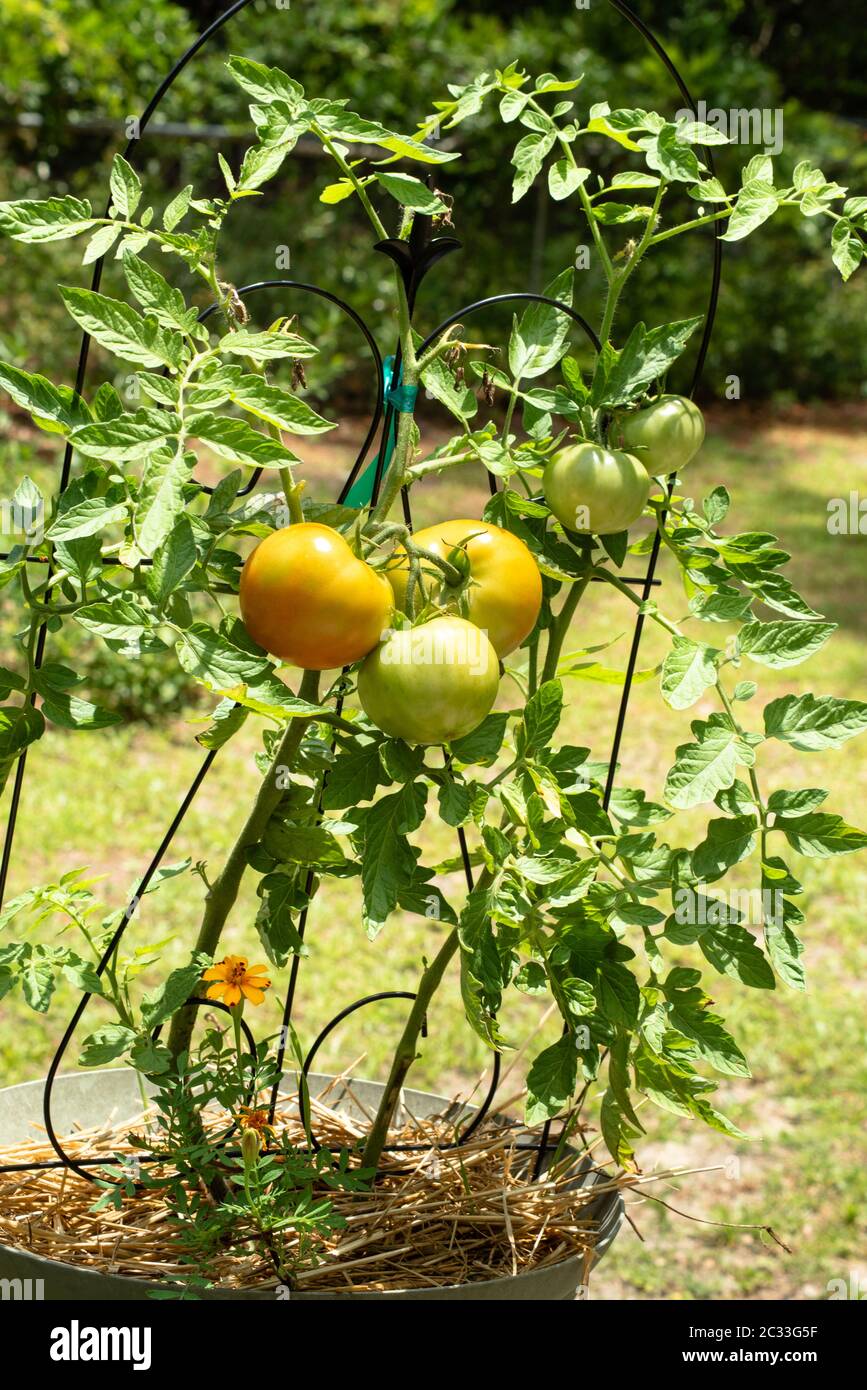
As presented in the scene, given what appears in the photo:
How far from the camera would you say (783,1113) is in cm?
235

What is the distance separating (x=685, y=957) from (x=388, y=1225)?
1.68 meters

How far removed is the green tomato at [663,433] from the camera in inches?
42.4

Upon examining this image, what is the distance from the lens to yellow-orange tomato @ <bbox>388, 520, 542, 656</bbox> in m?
1.00

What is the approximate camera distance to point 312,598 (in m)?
0.92

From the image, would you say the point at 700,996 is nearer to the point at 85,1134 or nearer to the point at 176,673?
the point at 85,1134

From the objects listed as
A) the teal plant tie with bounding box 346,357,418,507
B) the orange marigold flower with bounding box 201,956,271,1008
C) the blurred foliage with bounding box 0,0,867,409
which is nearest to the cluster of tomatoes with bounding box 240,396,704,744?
the teal plant tie with bounding box 346,357,418,507

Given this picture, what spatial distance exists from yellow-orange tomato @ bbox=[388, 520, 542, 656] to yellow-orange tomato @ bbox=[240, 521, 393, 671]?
62 millimetres

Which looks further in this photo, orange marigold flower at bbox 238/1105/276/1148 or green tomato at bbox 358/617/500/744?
orange marigold flower at bbox 238/1105/276/1148

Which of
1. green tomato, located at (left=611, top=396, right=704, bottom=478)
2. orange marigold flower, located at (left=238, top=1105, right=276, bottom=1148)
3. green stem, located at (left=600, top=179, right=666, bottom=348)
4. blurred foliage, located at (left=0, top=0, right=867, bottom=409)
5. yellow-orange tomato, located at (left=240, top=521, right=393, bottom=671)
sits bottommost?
orange marigold flower, located at (left=238, top=1105, right=276, bottom=1148)

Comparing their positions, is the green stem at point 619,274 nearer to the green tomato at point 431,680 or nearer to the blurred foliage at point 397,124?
the green tomato at point 431,680

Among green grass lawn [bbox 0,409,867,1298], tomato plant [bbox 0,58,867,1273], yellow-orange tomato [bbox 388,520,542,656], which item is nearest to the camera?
tomato plant [bbox 0,58,867,1273]

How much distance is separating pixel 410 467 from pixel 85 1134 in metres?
0.74

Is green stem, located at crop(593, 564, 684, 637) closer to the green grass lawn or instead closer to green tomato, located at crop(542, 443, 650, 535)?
green tomato, located at crop(542, 443, 650, 535)

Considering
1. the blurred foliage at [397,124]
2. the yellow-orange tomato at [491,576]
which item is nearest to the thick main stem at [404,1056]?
the yellow-orange tomato at [491,576]
